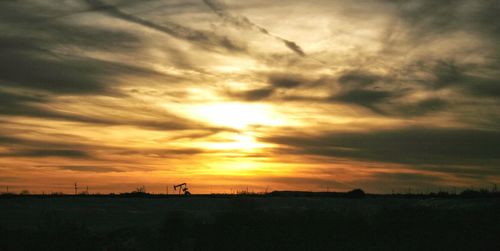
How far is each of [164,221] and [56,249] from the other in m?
5.85

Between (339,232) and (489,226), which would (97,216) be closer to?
(339,232)

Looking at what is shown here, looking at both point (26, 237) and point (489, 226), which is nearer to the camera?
point (26, 237)

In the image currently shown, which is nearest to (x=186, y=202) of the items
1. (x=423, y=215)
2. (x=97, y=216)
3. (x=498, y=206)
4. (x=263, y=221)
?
(x=97, y=216)

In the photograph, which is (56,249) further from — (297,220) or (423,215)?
(423,215)

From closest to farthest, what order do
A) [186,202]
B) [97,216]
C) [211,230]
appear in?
[211,230], [97,216], [186,202]

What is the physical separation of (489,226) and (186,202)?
22271 millimetres

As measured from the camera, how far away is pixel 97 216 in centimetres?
4038

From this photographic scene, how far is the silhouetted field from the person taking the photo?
107 feet

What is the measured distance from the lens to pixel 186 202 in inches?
1988

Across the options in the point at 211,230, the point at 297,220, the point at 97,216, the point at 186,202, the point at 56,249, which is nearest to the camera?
the point at 56,249

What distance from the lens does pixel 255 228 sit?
35.3 metres

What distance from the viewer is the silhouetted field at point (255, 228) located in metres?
32.7

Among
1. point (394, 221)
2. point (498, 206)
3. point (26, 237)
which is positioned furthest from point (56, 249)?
point (498, 206)

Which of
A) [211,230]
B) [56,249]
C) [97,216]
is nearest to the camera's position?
[56,249]
